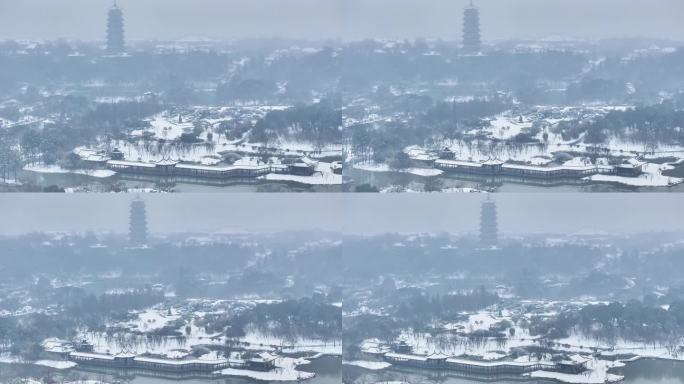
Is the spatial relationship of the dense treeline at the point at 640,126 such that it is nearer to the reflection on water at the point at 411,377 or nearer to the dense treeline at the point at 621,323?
the dense treeline at the point at 621,323

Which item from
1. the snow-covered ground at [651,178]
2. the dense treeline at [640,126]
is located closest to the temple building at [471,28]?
the dense treeline at [640,126]

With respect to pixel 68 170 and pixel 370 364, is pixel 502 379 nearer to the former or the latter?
pixel 370 364

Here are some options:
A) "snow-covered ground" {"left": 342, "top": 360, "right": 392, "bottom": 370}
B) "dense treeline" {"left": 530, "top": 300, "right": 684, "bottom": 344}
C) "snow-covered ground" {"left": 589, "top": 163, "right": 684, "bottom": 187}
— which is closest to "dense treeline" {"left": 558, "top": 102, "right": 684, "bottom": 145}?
"snow-covered ground" {"left": 589, "top": 163, "right": 684, "bottom": 187}

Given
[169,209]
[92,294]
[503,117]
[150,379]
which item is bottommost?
[150,379]

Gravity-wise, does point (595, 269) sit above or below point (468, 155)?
below

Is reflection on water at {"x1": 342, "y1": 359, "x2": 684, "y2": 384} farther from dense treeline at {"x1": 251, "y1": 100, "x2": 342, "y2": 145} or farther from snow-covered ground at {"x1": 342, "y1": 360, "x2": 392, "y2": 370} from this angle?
dense treeline at {"x1": 251, "y1": 100, "x2": 342, "y2": 145}

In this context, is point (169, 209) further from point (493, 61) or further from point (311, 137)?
point (493, 61)

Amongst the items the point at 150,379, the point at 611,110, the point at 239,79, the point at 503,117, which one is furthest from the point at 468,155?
the point at 150,379
